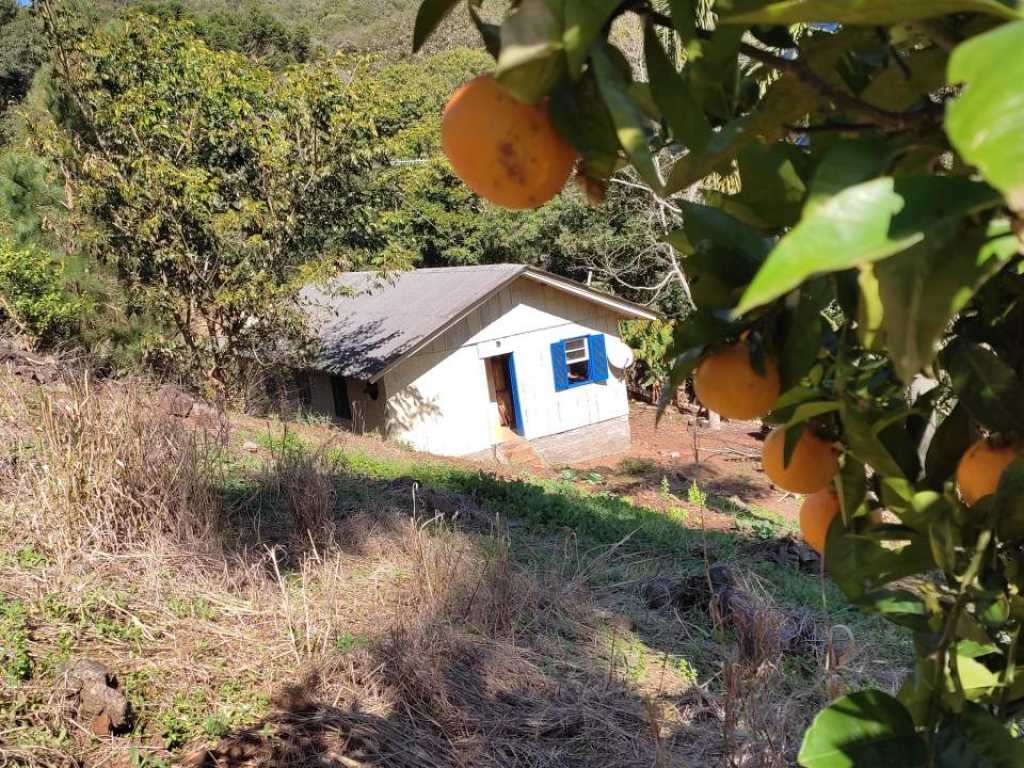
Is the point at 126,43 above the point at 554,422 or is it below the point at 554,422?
above

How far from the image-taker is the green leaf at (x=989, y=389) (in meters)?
0.72

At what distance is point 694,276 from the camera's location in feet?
2.49

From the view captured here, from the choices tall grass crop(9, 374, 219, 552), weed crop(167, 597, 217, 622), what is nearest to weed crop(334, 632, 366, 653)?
weed crop(167, 597, 217, 622)

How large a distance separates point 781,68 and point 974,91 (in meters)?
0.32

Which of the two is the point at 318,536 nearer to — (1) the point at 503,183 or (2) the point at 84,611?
(2) the point at 84,611

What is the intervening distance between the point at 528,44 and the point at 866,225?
9.1 inches

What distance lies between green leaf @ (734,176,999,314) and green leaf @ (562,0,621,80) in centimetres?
19

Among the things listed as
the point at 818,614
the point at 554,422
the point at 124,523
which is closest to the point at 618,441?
the point at 554,422

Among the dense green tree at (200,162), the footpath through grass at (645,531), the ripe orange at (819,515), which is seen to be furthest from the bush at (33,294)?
the ripe orange at (819,515)

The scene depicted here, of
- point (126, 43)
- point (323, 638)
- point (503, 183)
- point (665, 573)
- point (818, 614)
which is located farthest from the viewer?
point (126, 43)

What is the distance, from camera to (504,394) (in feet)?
50.2

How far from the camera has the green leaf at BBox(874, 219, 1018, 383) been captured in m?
0.46

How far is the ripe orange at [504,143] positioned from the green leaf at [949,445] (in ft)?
1.57

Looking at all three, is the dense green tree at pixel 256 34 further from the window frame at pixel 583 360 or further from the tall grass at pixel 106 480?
the tall grass at pixel 106 480
